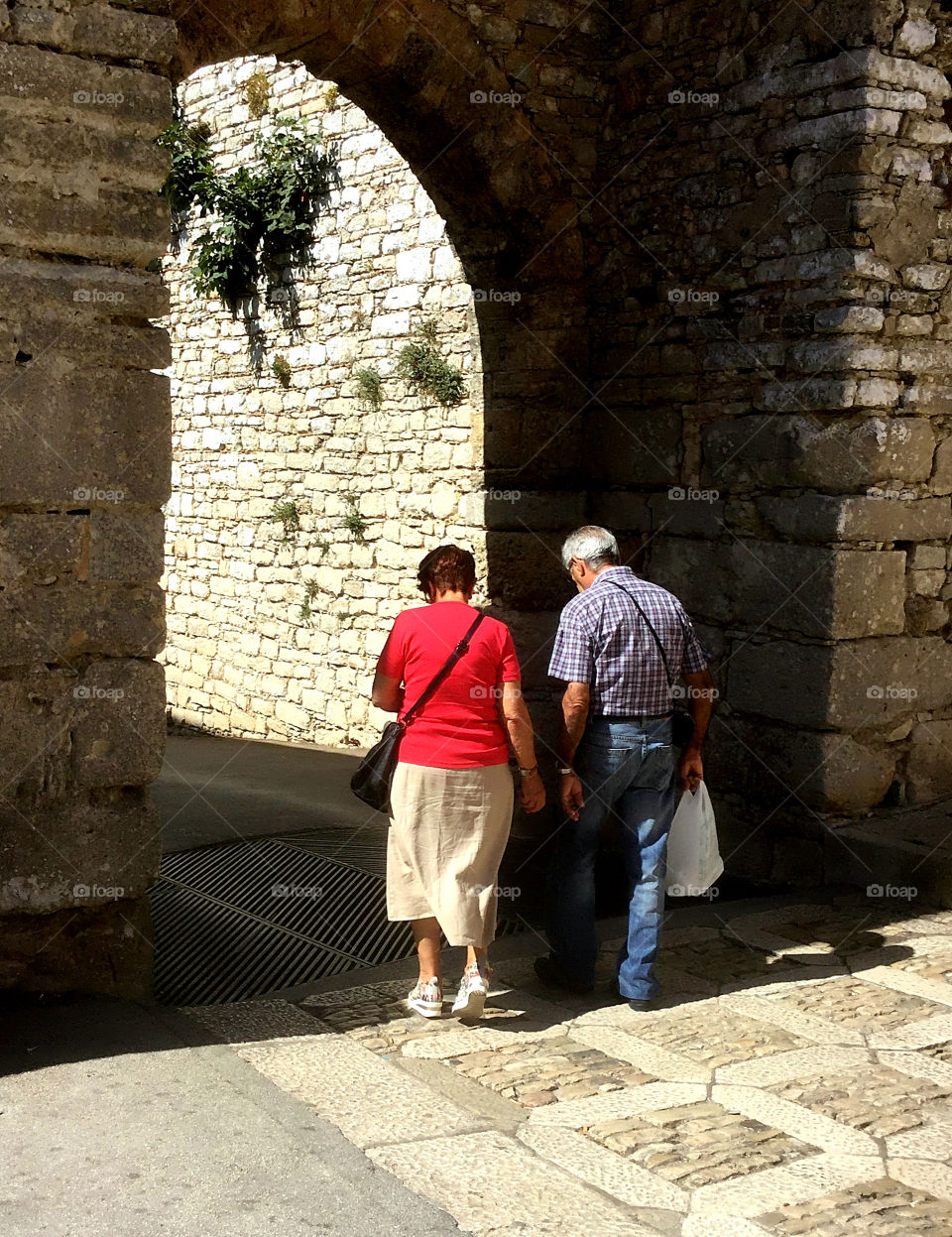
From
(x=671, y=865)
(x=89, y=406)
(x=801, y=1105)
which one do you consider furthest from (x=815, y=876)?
(x=89, y=406)

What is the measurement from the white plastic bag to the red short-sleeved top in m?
0.72

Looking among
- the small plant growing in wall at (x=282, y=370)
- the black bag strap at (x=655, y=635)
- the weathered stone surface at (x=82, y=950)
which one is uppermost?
the small plant growing in wall at (x=282, y=370)

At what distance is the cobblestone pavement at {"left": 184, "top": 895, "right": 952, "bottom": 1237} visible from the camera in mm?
2912

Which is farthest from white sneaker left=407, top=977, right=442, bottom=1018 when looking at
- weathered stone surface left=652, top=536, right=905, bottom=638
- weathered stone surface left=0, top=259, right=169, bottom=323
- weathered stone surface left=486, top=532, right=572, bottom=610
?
weathered stone surface left=486, top=532, right=572, bottom=610

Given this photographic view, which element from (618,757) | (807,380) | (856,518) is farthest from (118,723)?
(807,380)

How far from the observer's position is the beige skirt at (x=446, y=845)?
13.3 ft

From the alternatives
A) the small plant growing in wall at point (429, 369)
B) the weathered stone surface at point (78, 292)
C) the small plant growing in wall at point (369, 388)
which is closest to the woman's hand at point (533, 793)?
the weathered stone surface at point (78, 292)

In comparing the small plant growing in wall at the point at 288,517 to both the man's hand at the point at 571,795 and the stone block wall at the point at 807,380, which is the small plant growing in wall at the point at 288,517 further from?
the man's hand at the point at 571,795

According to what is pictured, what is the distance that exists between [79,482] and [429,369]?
4041mm

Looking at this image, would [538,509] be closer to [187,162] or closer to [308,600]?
[308,600]

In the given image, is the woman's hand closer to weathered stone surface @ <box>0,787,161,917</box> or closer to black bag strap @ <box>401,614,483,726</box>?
black bag strap @ <box>401,614,483,726</box>

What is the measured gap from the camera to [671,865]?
14.6ft

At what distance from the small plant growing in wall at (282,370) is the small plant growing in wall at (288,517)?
823 mm

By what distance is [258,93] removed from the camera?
9336 millimetres
